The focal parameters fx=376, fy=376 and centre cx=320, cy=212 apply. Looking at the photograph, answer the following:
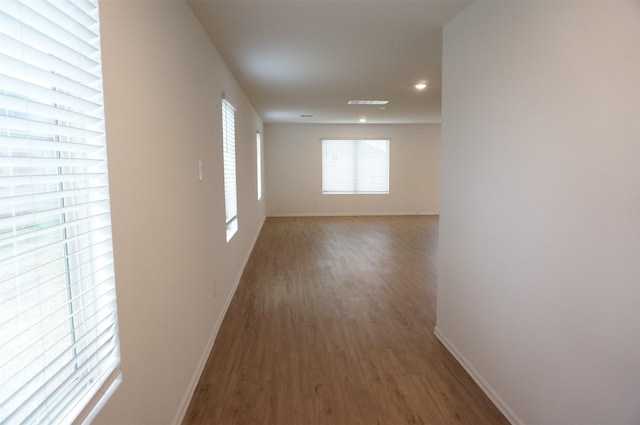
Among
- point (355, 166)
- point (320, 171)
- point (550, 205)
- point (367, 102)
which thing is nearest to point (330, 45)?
point (550, 205)

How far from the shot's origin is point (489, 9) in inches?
84.3

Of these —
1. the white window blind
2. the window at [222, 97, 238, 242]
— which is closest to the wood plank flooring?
the window at [222, 97, 238, 242]

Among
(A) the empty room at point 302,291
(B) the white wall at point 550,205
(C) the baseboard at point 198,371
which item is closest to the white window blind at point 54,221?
(A) the empty room at point 302,291

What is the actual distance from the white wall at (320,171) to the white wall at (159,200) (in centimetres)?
665

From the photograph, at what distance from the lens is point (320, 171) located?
978cm

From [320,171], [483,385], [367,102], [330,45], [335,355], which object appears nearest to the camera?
[483,385]

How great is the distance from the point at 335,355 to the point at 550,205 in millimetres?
1733

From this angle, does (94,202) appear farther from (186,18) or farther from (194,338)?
(186,18)

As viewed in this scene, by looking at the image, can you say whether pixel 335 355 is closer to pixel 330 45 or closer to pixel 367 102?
pixel 330 45

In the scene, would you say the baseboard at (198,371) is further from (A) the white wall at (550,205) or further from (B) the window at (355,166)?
(B) the window at (355,166)

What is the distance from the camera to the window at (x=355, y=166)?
32.1ft

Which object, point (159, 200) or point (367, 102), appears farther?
point (367, 102)

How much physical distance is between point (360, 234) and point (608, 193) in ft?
20.0

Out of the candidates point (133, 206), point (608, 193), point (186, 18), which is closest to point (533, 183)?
point (608, 193)
